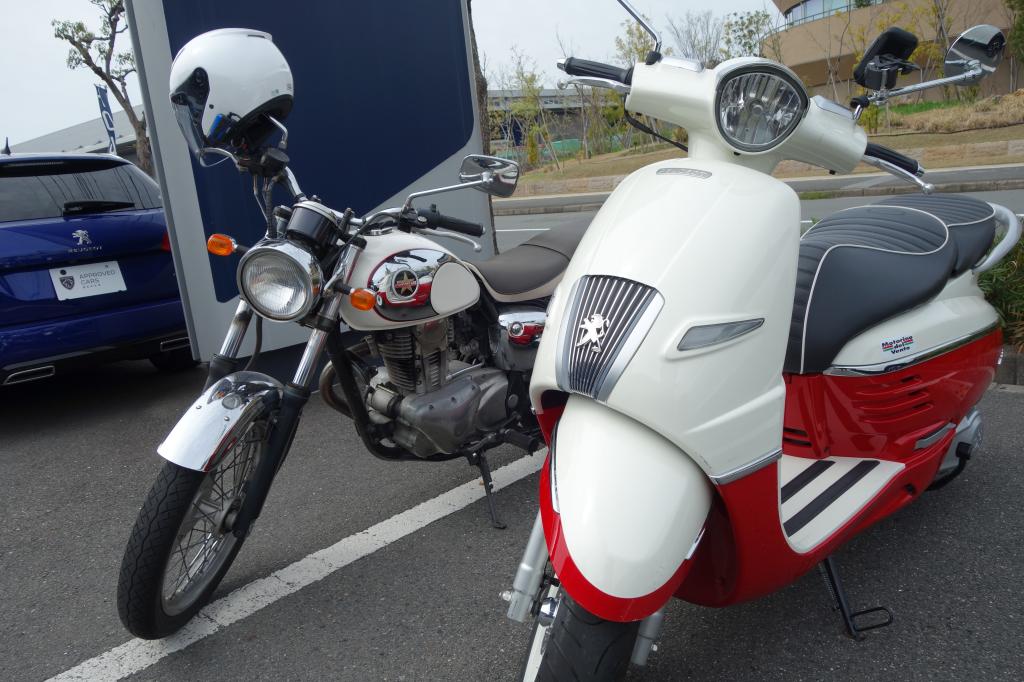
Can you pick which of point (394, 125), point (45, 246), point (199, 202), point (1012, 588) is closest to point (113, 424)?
point (45, 246)

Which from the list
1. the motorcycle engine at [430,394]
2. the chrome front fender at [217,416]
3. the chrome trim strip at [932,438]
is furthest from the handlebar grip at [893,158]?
the chrome front fender at [217,416]

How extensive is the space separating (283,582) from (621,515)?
5.35ft

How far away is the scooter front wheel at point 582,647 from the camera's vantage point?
4.90ft

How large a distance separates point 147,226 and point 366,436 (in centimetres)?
272

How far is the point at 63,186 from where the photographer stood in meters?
4.57

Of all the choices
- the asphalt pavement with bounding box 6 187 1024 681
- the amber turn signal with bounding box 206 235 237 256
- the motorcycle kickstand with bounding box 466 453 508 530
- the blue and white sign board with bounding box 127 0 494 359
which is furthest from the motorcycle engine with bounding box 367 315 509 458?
the blue and white sign board with bounding box 127 0 494 359

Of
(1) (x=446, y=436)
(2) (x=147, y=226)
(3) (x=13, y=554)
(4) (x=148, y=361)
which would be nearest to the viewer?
(1) (x=446, y=436)

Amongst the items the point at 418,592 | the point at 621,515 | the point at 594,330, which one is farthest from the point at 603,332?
the point at 418,592

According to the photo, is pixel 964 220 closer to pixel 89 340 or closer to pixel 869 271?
pixel 869 271

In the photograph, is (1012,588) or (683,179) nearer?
(683,179)

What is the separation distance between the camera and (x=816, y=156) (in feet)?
6.29

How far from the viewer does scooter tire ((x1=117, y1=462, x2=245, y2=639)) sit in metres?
2.17

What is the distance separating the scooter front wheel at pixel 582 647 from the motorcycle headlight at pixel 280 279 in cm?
120

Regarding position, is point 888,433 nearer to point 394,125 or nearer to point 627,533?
point 627,533
